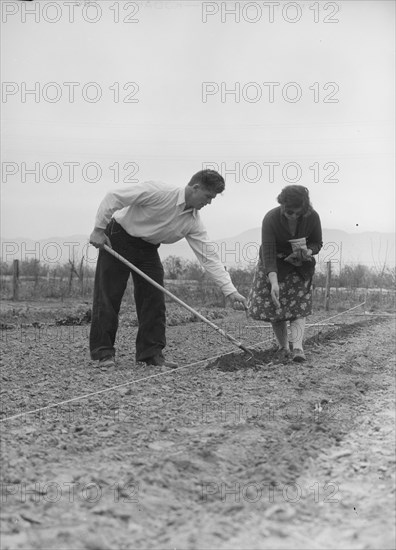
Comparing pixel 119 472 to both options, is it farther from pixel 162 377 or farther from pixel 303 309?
pixel 303 309

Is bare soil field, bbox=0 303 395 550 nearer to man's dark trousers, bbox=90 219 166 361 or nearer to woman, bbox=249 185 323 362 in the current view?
man's dark trousers, bbox=90 219 166 361

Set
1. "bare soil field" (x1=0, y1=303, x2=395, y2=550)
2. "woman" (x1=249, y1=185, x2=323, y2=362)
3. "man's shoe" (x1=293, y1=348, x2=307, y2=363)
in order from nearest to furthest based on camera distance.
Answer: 1. "bare soil field" (x1=0, y1=303, x2=395, y2=550)
2. "woman" (x1=249, y1=185, x2=323, y2=362)
3. "man's shoe" (x1=293, y1=348, x2=307, y2=363)

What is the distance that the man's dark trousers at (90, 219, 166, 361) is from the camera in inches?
192

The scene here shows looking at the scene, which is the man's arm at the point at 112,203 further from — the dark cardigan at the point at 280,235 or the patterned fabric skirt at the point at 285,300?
the patterned fabric skirt at the point at 285,300

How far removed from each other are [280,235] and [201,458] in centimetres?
256

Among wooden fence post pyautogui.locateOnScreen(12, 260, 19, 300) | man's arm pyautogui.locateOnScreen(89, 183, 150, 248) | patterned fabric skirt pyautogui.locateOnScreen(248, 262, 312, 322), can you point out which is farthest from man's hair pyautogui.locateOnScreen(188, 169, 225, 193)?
wooden fence post pyautogui.locateOnScreen(12, 260, 19, 300)

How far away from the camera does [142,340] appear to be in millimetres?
5016

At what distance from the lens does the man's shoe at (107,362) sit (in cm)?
489

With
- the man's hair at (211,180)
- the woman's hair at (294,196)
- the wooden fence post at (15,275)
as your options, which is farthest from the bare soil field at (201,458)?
the wooden fence post at (15,275)

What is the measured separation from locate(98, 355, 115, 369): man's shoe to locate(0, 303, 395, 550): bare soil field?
0.07 m

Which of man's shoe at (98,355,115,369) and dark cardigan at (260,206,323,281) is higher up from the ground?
dark cardigan at (260,206,323,281)

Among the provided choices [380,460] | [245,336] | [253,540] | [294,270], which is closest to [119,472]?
[253,540]

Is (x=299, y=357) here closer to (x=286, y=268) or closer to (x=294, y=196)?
(x=286, y=268)

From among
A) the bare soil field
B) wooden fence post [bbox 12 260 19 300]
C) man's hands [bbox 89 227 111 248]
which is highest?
man's hands [bbox 89 227 111 248]
